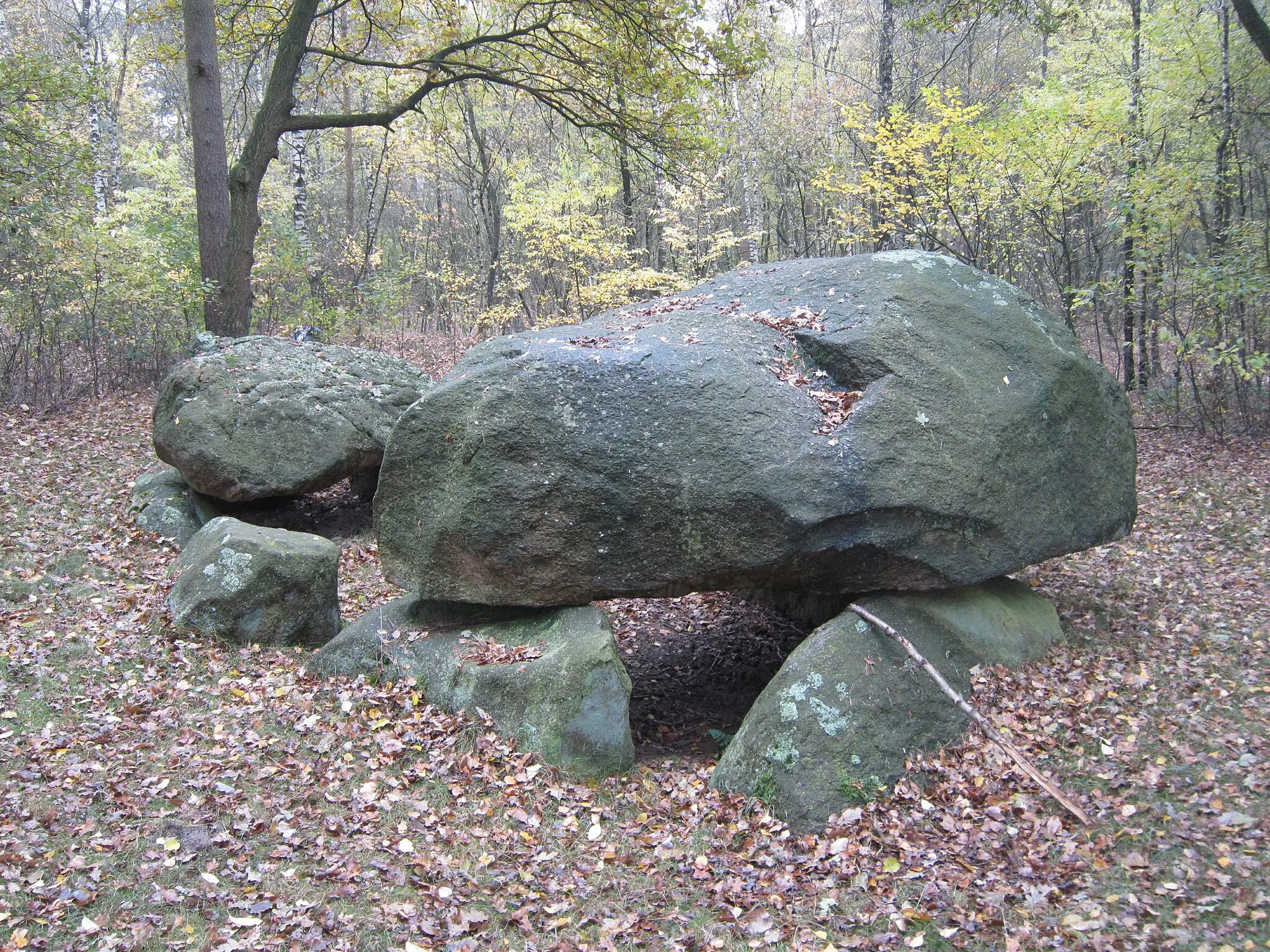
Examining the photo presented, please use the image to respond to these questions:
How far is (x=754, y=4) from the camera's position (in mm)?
12055

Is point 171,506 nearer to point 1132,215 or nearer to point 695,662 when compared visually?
point 695,662

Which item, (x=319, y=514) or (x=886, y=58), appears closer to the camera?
(x=319, y=514)

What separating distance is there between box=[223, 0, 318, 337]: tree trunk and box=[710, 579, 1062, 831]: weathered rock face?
32.5 feet

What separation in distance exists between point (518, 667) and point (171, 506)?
5508mm

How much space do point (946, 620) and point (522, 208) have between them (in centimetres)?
1271

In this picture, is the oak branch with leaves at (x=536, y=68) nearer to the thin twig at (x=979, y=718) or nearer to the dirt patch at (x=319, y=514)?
the dirt patch at (x=319, y=514)

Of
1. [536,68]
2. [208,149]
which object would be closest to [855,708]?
[208,149]

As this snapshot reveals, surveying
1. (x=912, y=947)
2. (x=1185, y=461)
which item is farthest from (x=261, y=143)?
(x=1185, y=461)

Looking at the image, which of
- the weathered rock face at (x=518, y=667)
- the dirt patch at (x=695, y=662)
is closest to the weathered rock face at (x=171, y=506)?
the weathered rock face at (x=518, y=667)

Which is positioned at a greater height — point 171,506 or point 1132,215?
point 1132,215

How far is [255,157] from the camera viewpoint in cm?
1176

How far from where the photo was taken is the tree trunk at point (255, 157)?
38.5ft

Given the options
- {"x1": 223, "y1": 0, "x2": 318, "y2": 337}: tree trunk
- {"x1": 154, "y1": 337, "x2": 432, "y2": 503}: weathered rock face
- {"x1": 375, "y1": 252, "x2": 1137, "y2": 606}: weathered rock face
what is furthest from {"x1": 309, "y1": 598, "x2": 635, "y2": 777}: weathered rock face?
{"x1": 223, "y1": 0, "x2": 318, "y2": 337}: tree trunk

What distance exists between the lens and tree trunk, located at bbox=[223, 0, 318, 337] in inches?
462
